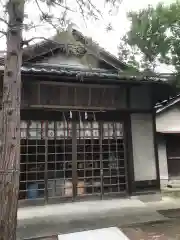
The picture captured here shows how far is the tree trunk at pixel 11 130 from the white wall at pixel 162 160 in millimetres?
8975

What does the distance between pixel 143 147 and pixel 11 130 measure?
5.82 metres

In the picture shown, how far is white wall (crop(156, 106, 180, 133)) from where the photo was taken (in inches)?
503

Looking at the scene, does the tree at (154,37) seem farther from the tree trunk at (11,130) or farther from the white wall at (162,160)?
the white wall at (162,160)

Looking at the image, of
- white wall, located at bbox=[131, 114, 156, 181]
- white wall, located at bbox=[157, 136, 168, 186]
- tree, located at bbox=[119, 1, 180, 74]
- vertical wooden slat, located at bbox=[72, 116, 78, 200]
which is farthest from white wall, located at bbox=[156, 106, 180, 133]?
tree, located at bbox=[119, 1, 180, 74]

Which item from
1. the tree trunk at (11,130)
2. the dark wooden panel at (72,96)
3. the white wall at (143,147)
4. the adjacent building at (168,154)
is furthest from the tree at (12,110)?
the adjacent building at (168,154)

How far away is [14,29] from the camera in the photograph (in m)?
4.22

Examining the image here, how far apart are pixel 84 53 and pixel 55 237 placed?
3741mm

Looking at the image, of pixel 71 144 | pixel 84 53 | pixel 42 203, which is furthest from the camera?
pixel 71 144

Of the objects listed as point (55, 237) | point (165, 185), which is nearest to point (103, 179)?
point (55, 237)

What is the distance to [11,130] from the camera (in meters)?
4.02

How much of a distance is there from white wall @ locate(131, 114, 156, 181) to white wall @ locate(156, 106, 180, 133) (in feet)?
12.4

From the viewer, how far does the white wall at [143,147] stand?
8.80 m

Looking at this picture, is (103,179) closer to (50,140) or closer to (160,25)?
(50,140)

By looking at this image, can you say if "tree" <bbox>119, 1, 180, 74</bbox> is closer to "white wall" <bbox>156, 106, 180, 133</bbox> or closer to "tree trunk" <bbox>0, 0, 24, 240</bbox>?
"tree trunk" <bbox>0, 0, 24, 240</bbox>
